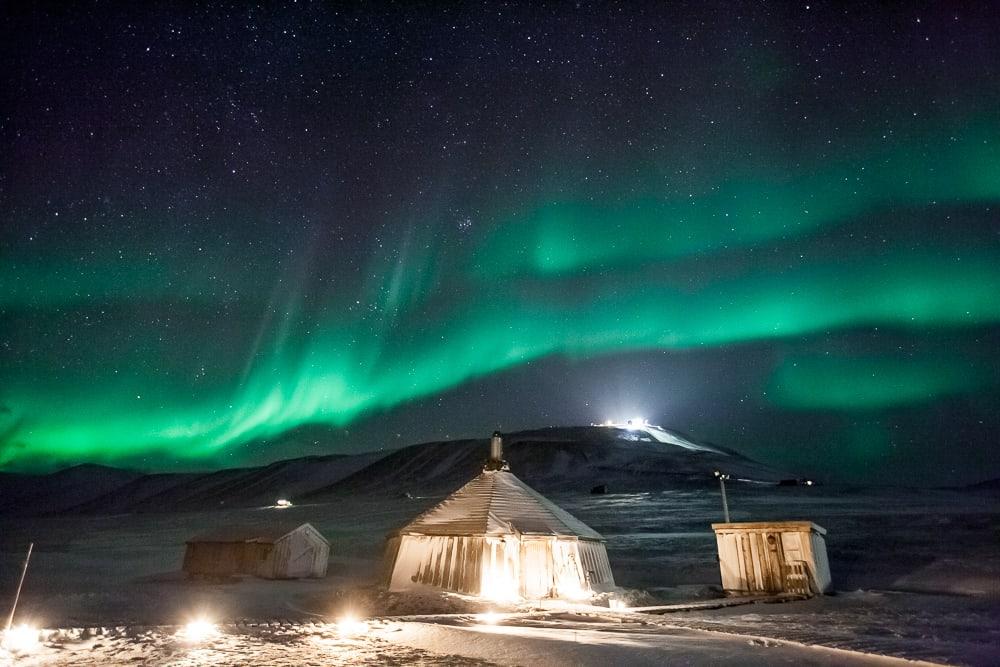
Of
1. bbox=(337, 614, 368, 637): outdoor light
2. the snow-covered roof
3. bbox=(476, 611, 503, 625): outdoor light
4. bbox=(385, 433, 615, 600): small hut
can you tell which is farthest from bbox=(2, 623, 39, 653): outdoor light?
the snow-covered roof

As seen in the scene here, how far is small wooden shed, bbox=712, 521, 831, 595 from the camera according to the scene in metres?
24.9

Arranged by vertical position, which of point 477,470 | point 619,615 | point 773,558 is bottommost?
point 619,615

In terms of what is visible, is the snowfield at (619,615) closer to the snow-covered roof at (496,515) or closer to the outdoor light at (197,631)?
the outdoor light at (197,631)

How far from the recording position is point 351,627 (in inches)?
547

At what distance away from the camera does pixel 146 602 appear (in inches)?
963

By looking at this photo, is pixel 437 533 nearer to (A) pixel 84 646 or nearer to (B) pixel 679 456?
(A) pixel 84 646

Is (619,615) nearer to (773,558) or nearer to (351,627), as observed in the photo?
(351,627)

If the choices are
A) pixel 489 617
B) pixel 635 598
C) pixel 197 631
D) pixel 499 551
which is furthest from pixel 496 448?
pixel 197 631

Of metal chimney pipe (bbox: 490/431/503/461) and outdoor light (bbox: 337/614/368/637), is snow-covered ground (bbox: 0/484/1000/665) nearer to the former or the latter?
outdoor light (bbox: 337/614/368/637)

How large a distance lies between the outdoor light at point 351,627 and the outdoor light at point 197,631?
2.63 metres

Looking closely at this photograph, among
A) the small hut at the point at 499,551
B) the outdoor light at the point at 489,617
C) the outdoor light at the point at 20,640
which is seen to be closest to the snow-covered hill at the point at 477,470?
the small hut at the point at 499,551

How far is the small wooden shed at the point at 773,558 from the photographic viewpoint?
979 inches

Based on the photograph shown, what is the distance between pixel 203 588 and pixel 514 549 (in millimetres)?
17452

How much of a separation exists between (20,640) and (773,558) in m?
25.2
